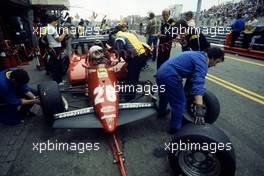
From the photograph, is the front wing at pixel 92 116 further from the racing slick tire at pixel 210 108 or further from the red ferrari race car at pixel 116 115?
the racing slick tire at pixel 210 108

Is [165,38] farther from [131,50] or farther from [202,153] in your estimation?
[202,153]

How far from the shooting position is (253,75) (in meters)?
6.86

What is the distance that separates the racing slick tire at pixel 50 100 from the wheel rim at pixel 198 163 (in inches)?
79.7

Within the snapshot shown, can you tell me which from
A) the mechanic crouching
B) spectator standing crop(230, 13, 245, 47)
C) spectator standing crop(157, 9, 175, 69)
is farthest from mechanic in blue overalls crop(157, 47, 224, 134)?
spectator standing crop(230, 13, 245, 47)

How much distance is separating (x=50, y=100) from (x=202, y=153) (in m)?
2.34

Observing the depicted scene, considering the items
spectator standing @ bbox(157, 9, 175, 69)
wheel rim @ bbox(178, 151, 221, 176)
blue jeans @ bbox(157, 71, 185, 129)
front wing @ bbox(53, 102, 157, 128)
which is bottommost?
wheel rim @ bbox(178, 151, 221, 176)

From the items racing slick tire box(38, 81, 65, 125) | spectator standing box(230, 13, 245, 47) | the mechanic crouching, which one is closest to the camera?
racing slick tire box(38, 81, 65, 125)

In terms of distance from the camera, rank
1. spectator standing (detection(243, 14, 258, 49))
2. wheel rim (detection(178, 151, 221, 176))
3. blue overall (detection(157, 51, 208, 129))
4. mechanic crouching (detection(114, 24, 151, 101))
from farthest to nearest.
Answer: spectator standing (detection(243, 14, 258, 49)), mechanic crouching (detection(114, 24, 151, 101)), blue overall (detection(157, 51, 208, 129)), wheel rim (detection(178, 151, 221, 176))

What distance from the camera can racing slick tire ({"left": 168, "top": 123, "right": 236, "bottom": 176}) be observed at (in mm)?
2201

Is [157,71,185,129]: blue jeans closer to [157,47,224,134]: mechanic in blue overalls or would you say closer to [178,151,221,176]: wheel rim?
[157,47,224,134]: mechanic in blue overalls

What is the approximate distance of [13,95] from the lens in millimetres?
3568

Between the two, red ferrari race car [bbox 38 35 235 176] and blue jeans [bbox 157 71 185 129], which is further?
blue jeans [bbox 157 71 185 129]

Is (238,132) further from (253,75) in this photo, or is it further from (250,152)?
(253,75)

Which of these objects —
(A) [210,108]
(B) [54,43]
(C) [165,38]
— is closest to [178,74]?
(A) [210,108]
